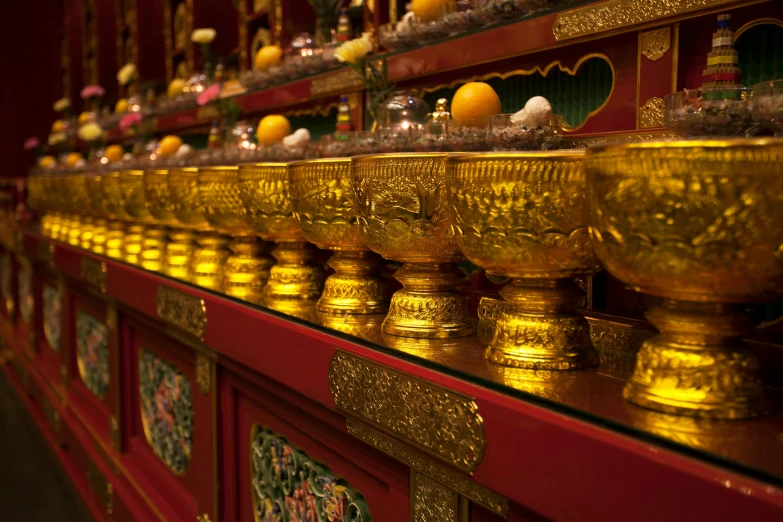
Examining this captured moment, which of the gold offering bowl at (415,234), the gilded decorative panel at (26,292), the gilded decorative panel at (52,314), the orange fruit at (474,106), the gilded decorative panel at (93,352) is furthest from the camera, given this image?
the gilded decorative panel at (26,292)

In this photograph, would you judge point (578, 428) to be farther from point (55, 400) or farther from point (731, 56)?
point (55, 400)

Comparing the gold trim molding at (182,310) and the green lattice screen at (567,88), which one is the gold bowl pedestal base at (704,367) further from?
the gold trim molding at (182,310)

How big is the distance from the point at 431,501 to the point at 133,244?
125cm

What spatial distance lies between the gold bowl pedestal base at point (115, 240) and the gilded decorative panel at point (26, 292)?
1406 mm

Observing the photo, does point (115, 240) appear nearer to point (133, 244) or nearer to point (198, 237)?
point (133, 244)

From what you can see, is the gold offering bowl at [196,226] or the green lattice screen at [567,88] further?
the gold offering bowl at [196,226]

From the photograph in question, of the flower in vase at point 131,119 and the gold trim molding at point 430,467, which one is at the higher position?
the flower in vase at point 131,119

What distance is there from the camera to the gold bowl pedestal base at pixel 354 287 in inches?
33.4

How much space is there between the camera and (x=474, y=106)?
0.94m

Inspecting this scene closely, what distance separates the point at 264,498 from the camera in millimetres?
1050

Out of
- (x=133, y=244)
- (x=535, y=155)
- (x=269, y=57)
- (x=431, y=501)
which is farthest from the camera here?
(x=269, y=57)

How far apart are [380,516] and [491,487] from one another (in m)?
0.27

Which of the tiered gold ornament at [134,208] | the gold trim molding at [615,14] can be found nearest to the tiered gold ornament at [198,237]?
the tiered gold ornament at [134,208]

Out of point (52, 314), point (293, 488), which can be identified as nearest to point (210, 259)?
point (293, 488)
